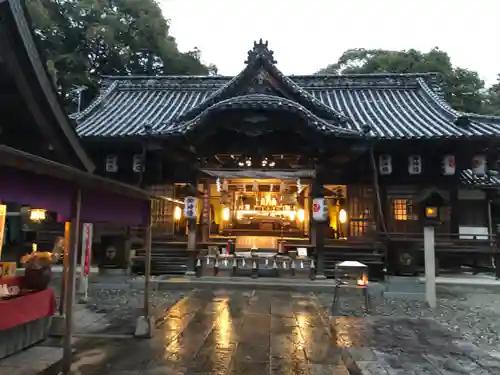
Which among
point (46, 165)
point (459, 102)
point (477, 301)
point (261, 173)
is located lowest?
point (477, 301)

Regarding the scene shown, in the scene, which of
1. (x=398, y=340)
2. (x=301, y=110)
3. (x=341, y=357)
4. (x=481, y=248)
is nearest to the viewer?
(x=341, y=357)

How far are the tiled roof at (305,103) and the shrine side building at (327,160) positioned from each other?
82 millimetres

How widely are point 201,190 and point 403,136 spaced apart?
850cm

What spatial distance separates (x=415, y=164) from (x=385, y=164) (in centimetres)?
116

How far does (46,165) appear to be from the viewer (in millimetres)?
4137

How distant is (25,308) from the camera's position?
6457 mm

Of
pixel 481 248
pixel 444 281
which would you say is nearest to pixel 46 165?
pixel 444 281

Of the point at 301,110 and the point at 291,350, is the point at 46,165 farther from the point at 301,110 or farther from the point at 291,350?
the point at 301,110

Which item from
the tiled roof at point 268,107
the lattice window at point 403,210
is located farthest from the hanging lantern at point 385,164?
the tiled roof at point 268,107

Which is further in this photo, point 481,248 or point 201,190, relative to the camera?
point 201,190

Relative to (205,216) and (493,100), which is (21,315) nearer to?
(205,216)

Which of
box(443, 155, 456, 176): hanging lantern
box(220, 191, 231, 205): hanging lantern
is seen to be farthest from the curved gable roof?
Answer: box(443, 155, 456, 176): hanging lantern

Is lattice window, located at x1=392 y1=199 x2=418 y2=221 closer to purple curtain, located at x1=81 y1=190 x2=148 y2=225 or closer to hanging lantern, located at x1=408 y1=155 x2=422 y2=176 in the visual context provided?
hanging lantern, located at x1=408 y1=155 x2=422 y2=176

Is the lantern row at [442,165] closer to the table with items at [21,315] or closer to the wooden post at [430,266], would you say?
the wooden post at [430,266]
